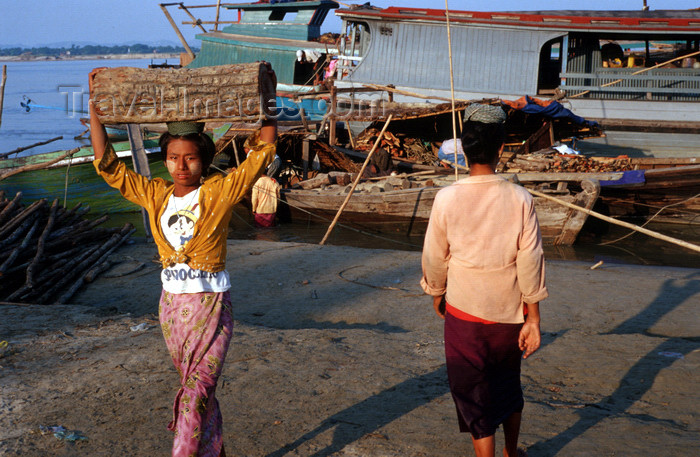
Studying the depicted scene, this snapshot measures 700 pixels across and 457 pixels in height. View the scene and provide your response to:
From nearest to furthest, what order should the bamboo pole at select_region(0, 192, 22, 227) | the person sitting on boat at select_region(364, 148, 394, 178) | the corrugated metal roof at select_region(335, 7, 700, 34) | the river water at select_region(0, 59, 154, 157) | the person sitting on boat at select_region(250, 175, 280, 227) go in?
the bamboo pole at select_region(0, 192, 22, 227), the person sitting on boat at select_region(250, 175, 280, 227), the person sitting on boat at select_region(364, 148, 394, 178), the corrugated metal roof at select_region(335, 7, 700, 34), the river water at select_region(0, 59, 154, 157)

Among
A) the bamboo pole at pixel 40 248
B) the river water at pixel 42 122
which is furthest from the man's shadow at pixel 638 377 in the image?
the river water at pixel 42 122

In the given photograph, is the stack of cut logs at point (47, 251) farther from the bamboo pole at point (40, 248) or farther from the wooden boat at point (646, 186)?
the wooden boat at point (646, 186)

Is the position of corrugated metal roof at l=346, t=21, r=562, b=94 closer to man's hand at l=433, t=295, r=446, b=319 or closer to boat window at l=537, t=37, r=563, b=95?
boat window at l=537, t=37, r=563, b=95

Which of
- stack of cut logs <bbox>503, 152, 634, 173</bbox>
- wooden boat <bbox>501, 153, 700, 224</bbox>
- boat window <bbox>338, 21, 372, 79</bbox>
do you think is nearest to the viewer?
wooden boat <bbox>501, 153, 700, 224</bbox>

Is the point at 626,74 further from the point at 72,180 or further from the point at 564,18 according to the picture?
the point at 72,180

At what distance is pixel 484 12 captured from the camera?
13.4m

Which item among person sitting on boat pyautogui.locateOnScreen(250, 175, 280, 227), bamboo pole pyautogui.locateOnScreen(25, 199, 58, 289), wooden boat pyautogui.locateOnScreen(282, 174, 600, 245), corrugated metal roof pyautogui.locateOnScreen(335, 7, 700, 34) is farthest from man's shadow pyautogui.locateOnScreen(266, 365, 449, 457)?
corrugated metal roof pyautogui.locateOnScreen(335, 7, 700, 34)

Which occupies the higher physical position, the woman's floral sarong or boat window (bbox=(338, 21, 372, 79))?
boat window (bbox=(338, 21, 372, 79))

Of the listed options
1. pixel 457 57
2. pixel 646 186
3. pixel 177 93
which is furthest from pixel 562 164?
pixel 177 93

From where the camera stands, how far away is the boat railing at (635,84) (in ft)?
41.8

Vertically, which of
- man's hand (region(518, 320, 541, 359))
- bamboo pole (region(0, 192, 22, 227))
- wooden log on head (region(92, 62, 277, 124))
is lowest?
bamboo pole (region(0, 192, 22, 227))

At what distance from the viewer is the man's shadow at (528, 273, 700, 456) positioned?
298 cm

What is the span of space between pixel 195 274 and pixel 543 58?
13603mm

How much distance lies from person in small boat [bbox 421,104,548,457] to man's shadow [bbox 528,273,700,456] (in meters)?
0.63
